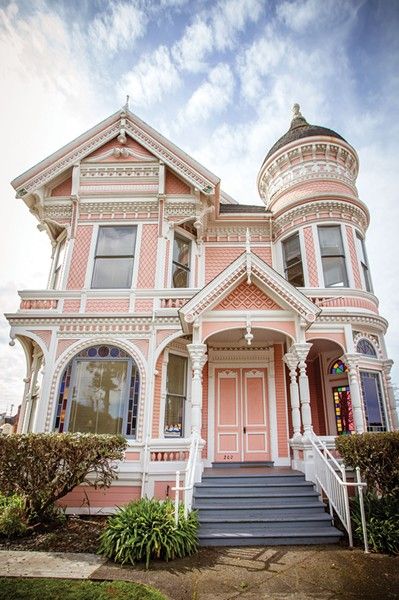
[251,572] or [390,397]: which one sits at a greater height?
[390,397]

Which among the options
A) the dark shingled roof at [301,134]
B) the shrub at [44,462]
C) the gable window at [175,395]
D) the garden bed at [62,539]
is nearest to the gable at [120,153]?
the dark shingled roof at [301,134]

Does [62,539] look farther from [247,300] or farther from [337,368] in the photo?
Result: [337,368]

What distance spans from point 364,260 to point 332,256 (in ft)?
4.16

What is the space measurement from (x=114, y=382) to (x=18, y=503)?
3319mm

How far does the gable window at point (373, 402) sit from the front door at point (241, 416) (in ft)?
8.62

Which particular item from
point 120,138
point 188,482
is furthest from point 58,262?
point 188,482

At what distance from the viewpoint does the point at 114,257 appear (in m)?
11.1

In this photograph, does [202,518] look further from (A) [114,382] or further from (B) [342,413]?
(B) [342,413]

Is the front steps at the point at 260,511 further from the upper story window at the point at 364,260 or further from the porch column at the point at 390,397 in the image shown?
the upper story window at the point at 364,260

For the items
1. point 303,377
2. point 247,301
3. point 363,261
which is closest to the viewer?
point 303,377

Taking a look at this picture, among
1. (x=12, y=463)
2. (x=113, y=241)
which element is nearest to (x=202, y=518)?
(x=12, y=463)

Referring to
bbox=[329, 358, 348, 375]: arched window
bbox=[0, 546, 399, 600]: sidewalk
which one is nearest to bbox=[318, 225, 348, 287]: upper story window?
bbox=[329, 358, 348, 375]: arched window

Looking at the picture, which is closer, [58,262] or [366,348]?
[366,348]

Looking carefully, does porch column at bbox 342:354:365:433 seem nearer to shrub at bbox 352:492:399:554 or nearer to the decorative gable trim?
shrub at bbox 352:492:399:554
